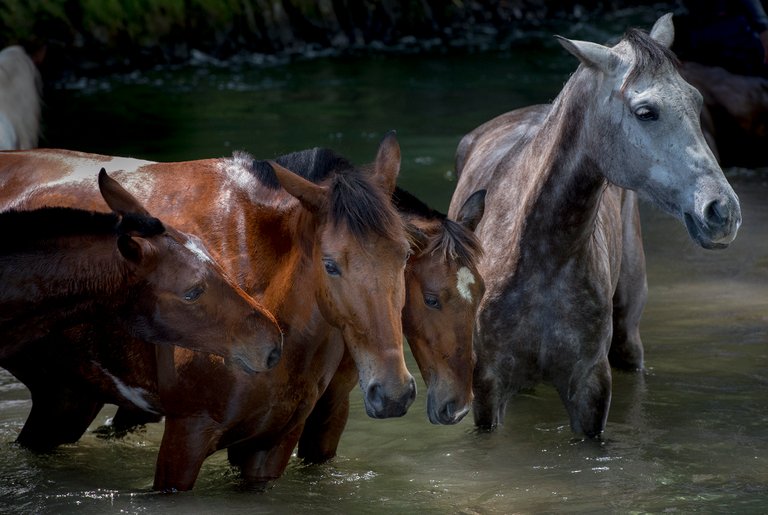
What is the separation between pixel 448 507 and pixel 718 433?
5.66ft

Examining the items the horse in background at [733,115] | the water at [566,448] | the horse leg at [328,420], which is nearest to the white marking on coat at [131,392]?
the water at [566,448]

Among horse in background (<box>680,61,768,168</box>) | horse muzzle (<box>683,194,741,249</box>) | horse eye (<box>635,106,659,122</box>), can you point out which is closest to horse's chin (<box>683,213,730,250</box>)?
horse muzzle (<box>683,194,741,249</box>)

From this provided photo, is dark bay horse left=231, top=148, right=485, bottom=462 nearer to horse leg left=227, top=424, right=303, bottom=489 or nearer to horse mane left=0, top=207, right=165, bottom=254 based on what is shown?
horse leg left=227, top=424, right=303, bottom=489

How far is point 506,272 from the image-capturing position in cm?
616

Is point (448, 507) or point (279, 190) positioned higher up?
point (279, 190)

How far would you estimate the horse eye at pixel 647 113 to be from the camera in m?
5.42

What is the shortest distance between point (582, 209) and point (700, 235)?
777mm

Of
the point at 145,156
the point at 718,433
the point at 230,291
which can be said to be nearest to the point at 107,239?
the point at 230,291

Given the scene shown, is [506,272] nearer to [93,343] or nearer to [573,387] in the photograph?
[573,387]

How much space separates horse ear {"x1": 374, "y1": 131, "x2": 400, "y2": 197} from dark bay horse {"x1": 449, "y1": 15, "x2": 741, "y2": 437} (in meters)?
0.85

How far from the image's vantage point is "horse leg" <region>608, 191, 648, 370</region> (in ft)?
24.1

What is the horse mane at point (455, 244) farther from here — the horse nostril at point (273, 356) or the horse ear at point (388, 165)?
the horse nostril at point (273, 356)

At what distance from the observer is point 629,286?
7.38 meters

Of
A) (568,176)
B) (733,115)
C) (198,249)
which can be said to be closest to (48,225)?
(198,249)
